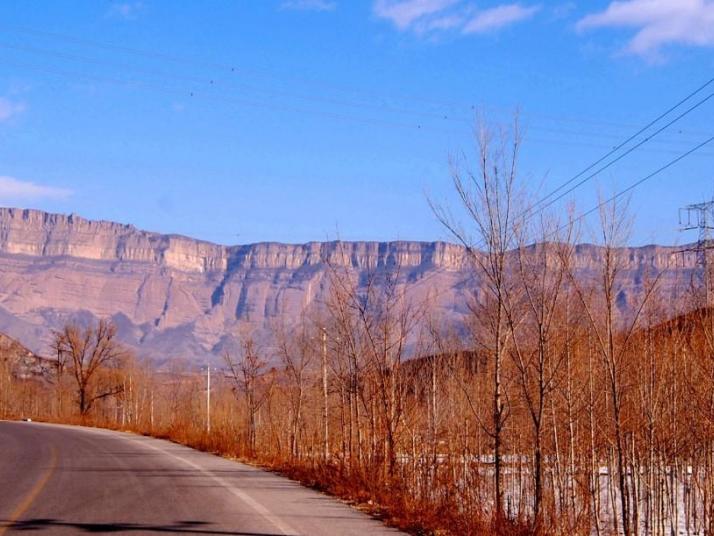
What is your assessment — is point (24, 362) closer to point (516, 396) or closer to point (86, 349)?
point (86, 349)

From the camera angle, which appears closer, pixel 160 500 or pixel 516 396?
pixel 160 500

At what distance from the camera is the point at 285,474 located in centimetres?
2139

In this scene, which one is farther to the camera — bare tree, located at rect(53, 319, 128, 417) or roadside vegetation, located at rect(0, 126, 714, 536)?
bare tree, located at rect(53, 319, 128, 417)

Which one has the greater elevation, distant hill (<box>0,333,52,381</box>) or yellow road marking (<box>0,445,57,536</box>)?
distant hill (<box>0,333,52,381</box>)

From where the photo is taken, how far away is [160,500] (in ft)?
51.1

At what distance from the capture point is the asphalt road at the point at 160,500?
41.4ft

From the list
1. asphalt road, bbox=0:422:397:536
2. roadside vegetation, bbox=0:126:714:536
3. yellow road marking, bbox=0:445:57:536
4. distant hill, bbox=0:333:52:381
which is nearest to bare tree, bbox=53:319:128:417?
roadside vegetation, bbox=0:126:714:536

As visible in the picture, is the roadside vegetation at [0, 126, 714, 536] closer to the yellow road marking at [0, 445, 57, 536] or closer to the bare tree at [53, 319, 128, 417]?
the yellow road marking at [0, 445, 57, 536]

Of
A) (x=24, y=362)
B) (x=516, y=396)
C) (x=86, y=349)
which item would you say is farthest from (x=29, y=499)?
(x=24, y=362)

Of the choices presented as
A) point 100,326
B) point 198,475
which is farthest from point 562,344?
point 100,326

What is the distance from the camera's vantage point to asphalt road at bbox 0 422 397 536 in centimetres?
1261

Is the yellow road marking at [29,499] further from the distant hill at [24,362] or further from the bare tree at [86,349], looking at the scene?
the distant hill at [24,362]

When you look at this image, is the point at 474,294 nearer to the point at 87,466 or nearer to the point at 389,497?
the point at 389,497

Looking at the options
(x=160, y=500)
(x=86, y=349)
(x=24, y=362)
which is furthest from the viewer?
(x=24, y=362)
